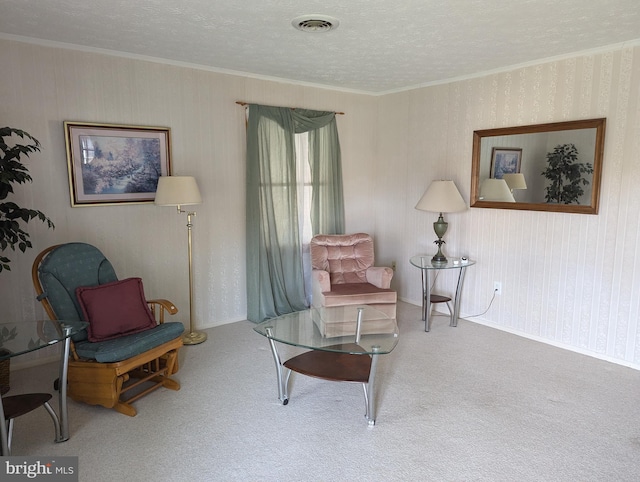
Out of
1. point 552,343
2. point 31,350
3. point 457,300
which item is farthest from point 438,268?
point 31,350

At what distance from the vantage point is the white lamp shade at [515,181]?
13.1ft

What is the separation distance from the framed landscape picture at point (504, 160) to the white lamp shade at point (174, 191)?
2.77m

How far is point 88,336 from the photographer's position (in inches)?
114

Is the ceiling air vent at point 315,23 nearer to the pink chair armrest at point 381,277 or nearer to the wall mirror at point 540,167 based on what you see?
the wall mirror at point 540,167

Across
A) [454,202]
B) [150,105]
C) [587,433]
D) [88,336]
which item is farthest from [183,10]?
[587,433]

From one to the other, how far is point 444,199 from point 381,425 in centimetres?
236

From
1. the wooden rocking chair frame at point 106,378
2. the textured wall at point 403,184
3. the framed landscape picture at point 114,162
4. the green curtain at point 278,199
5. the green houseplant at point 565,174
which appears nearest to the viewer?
the wooden rocking chair frame at point 106,378

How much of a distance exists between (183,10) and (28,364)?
9.42 ft

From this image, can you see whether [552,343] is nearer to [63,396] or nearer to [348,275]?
[348,275]

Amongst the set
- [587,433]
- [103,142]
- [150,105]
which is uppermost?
[150,105]

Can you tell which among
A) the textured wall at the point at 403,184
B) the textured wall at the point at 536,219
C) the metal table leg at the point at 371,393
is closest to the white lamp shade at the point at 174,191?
the textured wall at the point at 403,184

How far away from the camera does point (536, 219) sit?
3951mm

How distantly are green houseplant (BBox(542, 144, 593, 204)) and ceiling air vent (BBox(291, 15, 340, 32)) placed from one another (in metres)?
2.18

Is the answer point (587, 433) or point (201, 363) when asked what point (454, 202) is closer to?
point (587, 433)
